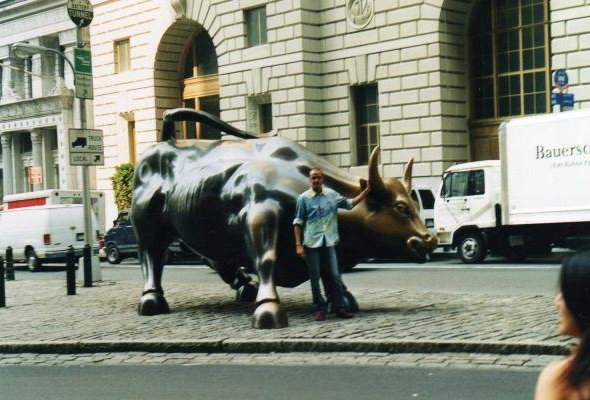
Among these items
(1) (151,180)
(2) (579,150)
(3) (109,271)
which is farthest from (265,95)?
(1) (151,180)

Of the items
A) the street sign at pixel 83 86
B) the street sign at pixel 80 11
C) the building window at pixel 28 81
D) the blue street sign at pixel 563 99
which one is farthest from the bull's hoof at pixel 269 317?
the building window at pixel 28 81

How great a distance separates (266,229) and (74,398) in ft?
12.9

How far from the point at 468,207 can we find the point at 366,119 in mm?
11525

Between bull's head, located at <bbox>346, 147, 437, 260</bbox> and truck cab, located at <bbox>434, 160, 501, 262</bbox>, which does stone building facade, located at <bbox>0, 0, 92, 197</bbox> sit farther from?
bull's head, located at <bbox>346, 147, 437, 260</bbox>

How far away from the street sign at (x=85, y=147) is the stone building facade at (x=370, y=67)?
1296 centimetres

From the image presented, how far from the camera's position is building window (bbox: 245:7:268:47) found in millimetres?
34969

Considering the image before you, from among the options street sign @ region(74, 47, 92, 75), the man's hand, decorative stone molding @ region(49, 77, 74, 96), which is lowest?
the man's hand

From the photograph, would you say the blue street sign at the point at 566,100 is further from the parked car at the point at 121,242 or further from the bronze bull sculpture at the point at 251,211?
the parked car at the point at 121,242

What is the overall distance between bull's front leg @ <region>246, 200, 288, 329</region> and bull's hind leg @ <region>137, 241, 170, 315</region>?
7.24 feet

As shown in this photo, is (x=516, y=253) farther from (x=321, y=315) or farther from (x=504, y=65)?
(x=321, y=315)

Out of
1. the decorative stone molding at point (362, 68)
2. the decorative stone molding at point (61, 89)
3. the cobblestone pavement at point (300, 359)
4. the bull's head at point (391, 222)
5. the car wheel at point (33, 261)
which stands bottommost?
the car wheel at point (33, 261)

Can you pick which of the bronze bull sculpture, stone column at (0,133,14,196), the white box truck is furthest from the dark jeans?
stone column at (0,133,14,196)

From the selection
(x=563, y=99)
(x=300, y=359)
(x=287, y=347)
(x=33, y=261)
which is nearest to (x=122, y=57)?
(x=33, y=261)

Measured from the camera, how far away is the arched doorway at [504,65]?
28.7 metres
